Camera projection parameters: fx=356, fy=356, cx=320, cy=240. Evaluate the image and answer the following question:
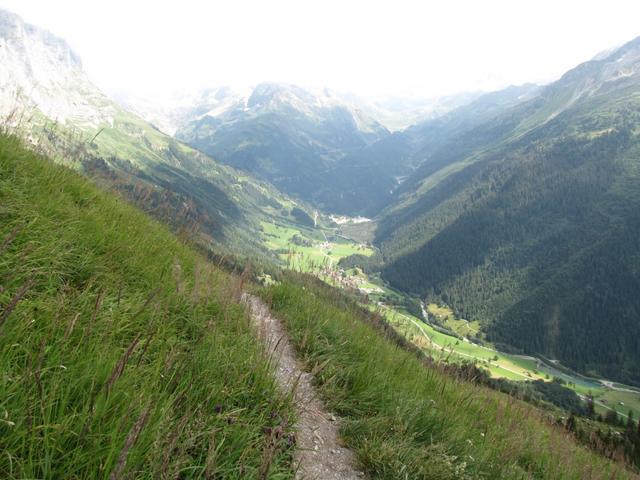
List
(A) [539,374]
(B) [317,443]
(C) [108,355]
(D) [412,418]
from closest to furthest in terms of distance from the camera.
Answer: (C) [108,355], (B) [317,443], (D) [412,418], (A) [539,374]

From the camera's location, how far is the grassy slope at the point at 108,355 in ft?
6.71

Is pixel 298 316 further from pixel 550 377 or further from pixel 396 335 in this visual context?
pixel 550 377

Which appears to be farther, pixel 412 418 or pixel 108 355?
pixel 412 418

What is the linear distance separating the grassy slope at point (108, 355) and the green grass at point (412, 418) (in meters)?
1.31

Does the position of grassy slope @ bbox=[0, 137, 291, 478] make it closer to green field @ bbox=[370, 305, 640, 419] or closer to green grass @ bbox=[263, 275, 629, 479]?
green grass @ bbox=[263, 275, 629, 479]

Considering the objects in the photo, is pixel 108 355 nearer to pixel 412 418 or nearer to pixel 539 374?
pixel 412 418

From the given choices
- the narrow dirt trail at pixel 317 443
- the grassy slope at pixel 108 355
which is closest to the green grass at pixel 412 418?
the narrow dirt trail at pixel 317 443

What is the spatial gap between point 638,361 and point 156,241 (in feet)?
821

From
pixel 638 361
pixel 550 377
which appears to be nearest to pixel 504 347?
pixel 550 377

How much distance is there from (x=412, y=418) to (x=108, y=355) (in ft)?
12.8

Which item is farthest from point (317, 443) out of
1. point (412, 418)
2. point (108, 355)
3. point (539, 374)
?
point (539, 374)

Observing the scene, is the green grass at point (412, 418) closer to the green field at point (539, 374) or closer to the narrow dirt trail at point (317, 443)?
the narrow dirt trail at point (317, 443)

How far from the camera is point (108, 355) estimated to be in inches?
109

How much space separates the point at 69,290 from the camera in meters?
3.95
